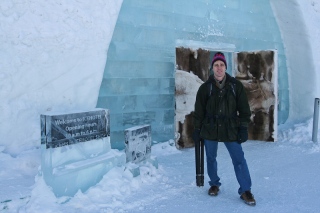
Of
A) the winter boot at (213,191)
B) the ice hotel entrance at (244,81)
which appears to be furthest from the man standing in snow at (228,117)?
the ice hotel entrance at (244,81)

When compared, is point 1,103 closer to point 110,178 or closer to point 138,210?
point 110,178

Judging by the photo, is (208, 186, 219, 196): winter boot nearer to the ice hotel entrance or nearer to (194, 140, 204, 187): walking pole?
(194, 140, 204, 187): walking pole

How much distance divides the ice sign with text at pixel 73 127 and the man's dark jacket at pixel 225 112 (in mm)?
1265

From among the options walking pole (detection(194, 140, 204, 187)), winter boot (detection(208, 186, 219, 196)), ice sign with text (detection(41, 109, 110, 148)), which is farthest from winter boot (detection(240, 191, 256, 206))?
ice sign with text (detection(41, 109, 110, 148))

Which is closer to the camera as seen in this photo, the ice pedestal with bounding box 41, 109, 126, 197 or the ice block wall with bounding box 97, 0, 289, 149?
the ice pedestal with bounding box 41, 109, 126, 197

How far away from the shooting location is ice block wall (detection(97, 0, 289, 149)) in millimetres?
5422

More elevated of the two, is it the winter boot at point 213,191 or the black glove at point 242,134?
the black glove at point 242,134

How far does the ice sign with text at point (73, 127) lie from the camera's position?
11.1ft

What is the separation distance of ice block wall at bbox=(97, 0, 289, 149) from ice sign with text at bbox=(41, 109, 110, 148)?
4.57 ft

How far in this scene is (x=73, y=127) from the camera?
3.61m

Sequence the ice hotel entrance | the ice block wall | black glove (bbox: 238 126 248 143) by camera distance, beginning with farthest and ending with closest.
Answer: the ice hotel entrance → the ice block wall → black glove (bbox: 238 126 248 143)

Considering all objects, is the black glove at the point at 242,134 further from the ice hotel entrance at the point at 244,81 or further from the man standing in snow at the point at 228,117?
the ice hotel entrance at the point at 244,81

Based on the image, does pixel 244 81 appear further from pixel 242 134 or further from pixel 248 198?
pixel 248 198

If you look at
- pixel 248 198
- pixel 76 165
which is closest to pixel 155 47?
pixel 76 165
